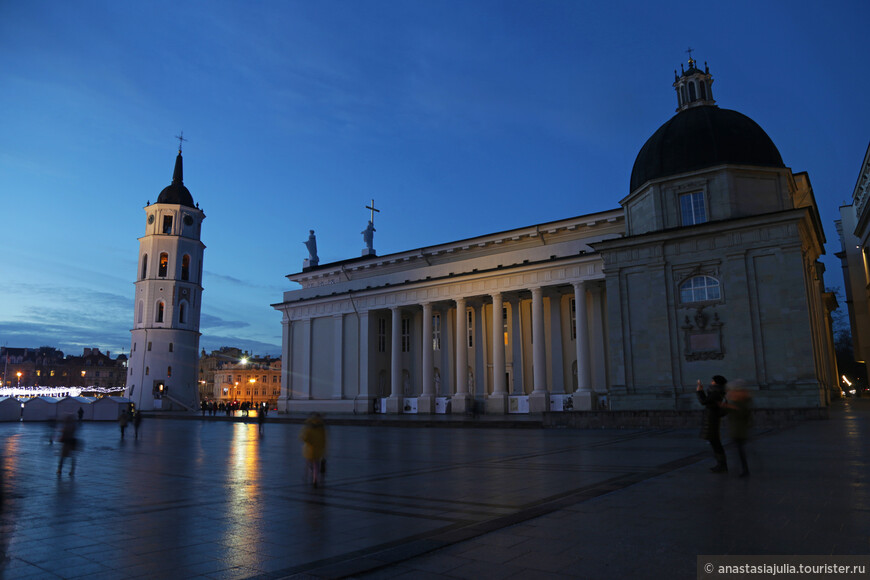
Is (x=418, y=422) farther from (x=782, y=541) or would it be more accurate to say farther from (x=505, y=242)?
(x=782, y=541)

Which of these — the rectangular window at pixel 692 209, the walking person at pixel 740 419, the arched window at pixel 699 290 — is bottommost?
the walking person at pixel 740 419

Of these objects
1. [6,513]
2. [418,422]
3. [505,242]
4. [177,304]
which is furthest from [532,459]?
[177,304]

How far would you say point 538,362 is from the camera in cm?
3981

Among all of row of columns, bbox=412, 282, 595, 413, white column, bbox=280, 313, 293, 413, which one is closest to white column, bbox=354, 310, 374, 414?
row of columns, bbox=412, 282, 595, 413

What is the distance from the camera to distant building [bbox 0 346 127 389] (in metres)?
141

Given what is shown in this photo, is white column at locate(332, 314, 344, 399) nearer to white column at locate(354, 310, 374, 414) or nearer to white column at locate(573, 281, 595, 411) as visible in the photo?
white column at locate(354, 310, 374, 414)

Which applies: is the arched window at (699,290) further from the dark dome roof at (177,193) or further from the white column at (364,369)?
the dark dome roof at (177,193)

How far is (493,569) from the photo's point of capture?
204 inches

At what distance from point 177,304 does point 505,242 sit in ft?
152

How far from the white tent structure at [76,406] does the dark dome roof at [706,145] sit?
44.9 m

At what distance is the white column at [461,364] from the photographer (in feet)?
140

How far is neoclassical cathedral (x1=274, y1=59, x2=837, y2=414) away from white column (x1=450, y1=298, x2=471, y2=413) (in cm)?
11

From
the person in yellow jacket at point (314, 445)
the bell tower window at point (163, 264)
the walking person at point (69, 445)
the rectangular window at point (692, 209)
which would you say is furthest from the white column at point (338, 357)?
the person in yellow jacket at point (314, 445)

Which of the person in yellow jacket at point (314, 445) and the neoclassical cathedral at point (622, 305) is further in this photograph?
the neoclassical cathedral at point (622, 305)
